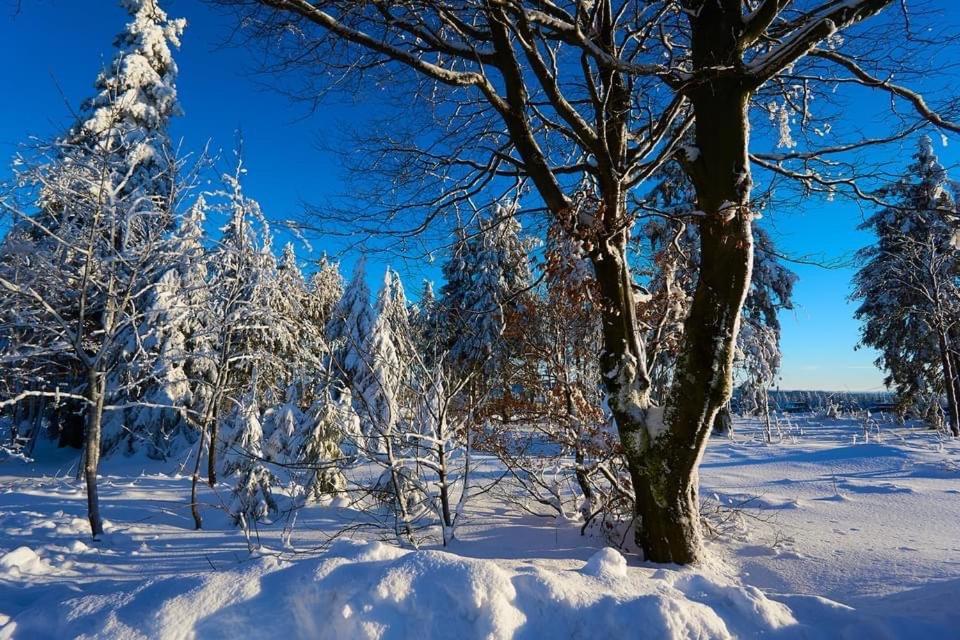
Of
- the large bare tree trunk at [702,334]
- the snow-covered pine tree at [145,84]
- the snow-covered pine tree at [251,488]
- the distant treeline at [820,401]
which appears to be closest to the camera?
the large bare tree trunk at [702,334]

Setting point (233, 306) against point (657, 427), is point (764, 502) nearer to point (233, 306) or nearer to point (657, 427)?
point (657, 427)

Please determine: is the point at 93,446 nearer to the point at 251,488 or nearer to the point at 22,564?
the point at 22,564

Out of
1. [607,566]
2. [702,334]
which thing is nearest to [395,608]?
[607,566]

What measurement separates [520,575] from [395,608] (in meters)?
0.66

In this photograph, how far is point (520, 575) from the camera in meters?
2.40

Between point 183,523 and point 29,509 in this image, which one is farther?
point 29,509

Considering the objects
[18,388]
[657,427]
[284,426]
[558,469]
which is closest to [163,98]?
[18,388]

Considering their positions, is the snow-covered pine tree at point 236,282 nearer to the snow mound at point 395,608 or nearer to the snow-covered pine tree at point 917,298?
the snow mound at point 395,608

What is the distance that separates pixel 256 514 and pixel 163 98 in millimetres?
16101

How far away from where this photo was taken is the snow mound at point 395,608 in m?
2.08

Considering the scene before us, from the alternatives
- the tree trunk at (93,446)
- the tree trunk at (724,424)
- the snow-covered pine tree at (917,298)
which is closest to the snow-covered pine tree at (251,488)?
the tree trunk at (93,446)

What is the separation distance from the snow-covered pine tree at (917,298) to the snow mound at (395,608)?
50.8ft

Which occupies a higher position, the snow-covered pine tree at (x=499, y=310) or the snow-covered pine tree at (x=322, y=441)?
the snow-covered pine tree at (x=499, y=310)

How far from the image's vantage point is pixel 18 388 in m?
15.4
